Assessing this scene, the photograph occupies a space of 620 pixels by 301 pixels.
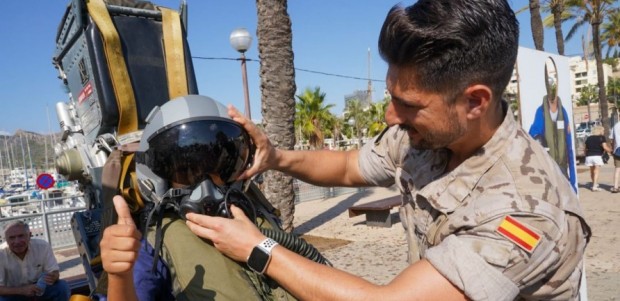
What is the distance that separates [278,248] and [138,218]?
871 millimetres

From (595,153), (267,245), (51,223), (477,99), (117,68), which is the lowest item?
(51,223)

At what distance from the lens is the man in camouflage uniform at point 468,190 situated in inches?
55.1

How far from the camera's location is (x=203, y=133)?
2033mm

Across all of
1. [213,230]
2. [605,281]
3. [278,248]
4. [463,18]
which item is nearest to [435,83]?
[463,18]

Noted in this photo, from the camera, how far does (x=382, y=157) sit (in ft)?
7.84

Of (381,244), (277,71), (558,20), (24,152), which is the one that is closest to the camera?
(277,71)

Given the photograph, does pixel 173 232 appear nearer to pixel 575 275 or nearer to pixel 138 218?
pixel 138 218

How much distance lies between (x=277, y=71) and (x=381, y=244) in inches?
131

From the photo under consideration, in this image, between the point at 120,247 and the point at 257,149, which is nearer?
the point at 120,247

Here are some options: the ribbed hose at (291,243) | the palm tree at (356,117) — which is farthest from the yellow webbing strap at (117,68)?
the palm tree at (356,117)

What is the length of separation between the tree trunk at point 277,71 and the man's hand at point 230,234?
571 cm

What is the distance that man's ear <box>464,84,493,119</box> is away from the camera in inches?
59.0

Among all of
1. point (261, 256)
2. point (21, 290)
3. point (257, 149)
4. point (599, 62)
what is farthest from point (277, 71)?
point (599, 62)

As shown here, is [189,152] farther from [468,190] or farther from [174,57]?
[468,190]
